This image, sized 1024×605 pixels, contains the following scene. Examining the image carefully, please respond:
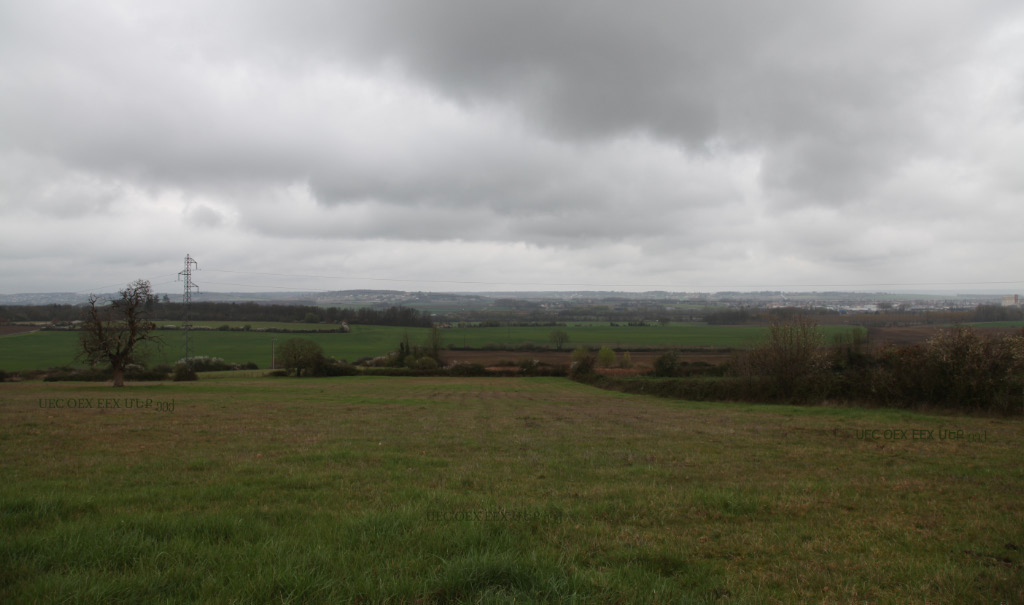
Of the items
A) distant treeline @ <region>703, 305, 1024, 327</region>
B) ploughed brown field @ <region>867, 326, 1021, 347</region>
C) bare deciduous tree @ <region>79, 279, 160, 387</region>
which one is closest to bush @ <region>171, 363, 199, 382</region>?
bare deciduous tree @ <region>79, 279, 160, 387</region>

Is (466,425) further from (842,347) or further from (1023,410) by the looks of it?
(842,347)

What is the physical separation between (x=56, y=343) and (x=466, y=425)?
96.7 m

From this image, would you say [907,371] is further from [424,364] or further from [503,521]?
[424,364]

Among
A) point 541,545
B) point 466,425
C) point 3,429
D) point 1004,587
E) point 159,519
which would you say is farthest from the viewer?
point 466,425

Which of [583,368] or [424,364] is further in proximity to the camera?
[424,364]

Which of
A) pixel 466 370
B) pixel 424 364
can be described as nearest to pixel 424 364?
pixel 424 364

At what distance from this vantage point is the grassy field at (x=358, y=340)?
73.6 metres

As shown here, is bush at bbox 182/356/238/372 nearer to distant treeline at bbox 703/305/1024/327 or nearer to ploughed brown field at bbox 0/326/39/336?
ploughed brown field at bbox 0/326/39/336

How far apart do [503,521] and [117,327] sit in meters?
46.5

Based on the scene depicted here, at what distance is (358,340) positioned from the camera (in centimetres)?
10331

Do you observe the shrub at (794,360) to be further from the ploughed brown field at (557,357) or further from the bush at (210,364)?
the bush at (210,364)

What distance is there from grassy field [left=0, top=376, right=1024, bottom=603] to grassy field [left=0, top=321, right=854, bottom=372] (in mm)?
63329

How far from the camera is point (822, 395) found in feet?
102

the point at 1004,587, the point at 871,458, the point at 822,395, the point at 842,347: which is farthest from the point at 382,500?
the point at 842,347
